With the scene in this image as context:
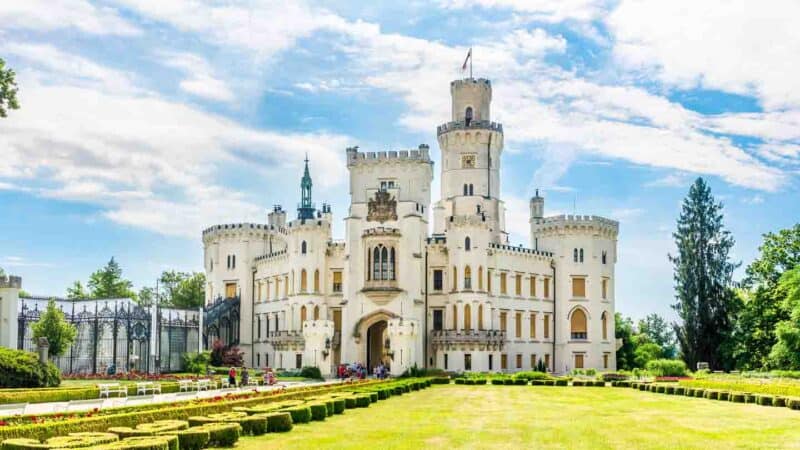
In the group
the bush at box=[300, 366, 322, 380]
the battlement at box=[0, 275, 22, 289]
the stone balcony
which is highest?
the battlement at box=[0, 275, 22, 289]

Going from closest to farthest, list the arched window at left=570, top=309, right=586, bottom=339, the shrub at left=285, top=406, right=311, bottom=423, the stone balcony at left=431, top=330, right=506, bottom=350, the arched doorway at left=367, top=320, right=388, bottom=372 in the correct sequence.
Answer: the shrub at left=285, top=406, right=311, bottom=423 → the stone balcony at left=431, top=330, right=506, bottom=350 → the arched doorway at left=367, top=320, right=388, bottom=372 → the arched window at left=570, top=309, right=586, bottom=339

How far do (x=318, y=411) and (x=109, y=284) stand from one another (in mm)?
76298

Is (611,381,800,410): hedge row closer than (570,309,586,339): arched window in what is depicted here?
Yes

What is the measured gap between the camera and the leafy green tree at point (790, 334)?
57.4m

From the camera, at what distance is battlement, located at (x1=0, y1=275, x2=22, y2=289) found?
48250 mm

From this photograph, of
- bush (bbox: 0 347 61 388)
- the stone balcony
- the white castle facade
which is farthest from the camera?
the white castle facade

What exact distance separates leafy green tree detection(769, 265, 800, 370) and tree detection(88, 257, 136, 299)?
64.4 metres

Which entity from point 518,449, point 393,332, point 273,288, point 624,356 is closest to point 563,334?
point 624,356

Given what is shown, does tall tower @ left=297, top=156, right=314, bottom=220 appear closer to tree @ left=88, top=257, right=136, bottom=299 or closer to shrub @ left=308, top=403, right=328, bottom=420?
tree @ left=88, top=257, right=136, bottom=299

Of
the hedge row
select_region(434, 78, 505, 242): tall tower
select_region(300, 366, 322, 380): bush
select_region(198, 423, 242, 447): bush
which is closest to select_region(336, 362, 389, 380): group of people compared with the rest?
select_region(300, 366, 322, 380): bush

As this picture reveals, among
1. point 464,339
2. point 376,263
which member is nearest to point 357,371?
point 464,339

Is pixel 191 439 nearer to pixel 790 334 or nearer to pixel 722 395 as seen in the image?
pixel 722 395

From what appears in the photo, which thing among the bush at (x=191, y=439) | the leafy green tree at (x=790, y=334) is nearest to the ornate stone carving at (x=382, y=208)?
the leafy green tree at (x=790, y=334)

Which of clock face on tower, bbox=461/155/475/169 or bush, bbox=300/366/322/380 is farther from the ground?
clock face on tower, bbox=461/155/475/169
